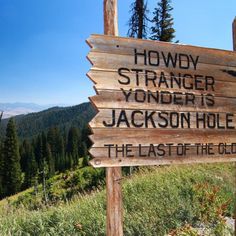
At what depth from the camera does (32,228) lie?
556 cm

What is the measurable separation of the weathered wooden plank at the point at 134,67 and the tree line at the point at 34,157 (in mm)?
70984

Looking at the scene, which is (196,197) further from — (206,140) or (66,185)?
(66,185)

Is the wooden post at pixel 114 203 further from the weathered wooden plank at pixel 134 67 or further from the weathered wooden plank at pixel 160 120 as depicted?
the weathered wooden plank at pixel 134 67

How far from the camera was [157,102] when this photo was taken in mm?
3510

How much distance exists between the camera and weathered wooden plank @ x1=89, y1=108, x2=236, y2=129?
10.6 feet

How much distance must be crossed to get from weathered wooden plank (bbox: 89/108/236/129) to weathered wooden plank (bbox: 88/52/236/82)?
1.32ft

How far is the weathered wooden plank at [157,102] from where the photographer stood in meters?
3.25

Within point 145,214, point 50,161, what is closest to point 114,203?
point 145,214

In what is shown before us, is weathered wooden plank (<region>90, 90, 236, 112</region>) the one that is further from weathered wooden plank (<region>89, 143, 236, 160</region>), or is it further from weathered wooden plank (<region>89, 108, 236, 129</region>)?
weathered wooden plank (<region>89, 143, 236, 160</region>)

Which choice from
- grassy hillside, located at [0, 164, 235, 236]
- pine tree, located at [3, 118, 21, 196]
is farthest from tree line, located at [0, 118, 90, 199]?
grassy hillside, located at [0, 164, 235, 236]

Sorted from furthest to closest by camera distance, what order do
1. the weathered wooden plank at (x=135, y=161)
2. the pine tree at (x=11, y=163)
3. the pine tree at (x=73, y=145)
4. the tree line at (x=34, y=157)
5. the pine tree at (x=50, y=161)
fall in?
the pine tree at (x=73, y=145) → the pine tree at (x=50, y=161) → the tree line at (x=34, y=157) → the pine tree at (x=11, y=163) → the weathered wooden plank at (x=135, y=161)

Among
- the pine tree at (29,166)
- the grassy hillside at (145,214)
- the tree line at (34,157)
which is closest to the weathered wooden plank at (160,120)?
the grassy hillside at (145,214)

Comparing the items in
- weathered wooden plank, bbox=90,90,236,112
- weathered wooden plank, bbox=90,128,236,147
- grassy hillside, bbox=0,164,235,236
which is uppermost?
weathered wooden plank, bbox=90,90,236,112

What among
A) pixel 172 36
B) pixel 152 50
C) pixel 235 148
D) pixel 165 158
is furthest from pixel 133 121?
pixel 172 36
